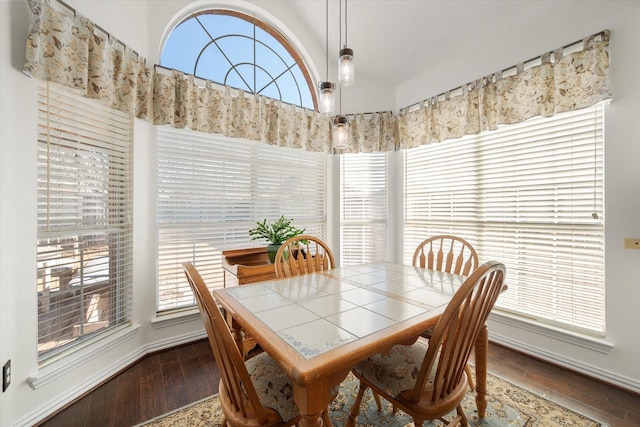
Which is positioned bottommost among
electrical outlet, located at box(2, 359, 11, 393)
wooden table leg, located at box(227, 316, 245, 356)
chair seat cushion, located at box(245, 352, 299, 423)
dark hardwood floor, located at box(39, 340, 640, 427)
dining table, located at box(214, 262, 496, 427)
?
dark hardwood floor, located at box(39, 340, 640, 427)

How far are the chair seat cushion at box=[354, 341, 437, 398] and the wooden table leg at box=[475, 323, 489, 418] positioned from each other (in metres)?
0.36

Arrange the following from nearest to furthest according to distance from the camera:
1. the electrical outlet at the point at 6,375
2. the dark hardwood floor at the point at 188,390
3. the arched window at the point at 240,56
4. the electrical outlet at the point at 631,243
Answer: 1. the electrical outlet at the point at 6,375
2. the dark hardwood floor at the point at 188,390
3. the electrical outlet at the point at 631,243
4. the arched window at the point at 240,56

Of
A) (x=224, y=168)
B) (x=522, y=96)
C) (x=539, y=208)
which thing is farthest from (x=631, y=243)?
(x=224, y=168)

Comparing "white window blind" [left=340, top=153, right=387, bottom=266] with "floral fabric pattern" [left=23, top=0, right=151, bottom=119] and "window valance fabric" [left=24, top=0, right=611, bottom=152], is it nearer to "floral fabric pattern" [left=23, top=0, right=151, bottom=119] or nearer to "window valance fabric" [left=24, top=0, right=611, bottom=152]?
"window valance fabric" [left=24, top=0, right=611, bottom=152]

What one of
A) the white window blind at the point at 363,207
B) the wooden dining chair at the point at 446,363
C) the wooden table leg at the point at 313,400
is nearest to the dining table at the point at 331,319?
the wooden table leg at the point at 313,400

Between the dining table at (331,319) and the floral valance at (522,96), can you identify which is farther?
the floral valance at (522,96)

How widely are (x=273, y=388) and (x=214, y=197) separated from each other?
194 centimetres

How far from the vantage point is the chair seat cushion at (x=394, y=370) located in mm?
1139

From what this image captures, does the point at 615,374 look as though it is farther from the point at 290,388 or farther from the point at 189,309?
the point at 189,309

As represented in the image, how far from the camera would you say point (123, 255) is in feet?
6.81

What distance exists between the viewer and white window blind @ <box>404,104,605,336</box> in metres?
1.95

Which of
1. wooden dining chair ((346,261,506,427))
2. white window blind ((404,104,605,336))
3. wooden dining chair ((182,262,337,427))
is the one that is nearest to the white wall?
white window blind ((404,104,605,336))

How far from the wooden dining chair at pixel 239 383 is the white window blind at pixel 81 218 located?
1274 mm

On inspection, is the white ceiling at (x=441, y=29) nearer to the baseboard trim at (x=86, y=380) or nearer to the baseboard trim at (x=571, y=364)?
the baseboard trim at (x=571, y=364)
